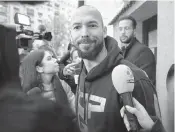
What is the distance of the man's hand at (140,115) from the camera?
0.51 m

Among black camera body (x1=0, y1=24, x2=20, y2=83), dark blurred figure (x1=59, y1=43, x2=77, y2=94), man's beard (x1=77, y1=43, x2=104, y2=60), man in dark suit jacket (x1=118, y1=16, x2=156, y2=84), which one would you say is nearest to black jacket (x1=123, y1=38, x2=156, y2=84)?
man in dark suit jacket (x1=118, y1=16, x2=156, y2=84)

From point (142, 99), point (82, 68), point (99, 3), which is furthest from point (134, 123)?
point (99, 3)

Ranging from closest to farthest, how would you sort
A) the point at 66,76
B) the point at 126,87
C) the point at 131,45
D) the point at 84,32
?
1. the point at 126,87
2. the point at 84,32
3. the point at 131,45
4. the point at 66,76

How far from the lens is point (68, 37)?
0.84 meters

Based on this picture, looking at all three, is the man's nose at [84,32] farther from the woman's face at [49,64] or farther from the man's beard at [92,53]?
the woman's face at [49,64]

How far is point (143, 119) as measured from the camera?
553 millimetres

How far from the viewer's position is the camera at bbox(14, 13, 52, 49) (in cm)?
69

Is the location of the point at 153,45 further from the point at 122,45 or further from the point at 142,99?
the point at 142,99

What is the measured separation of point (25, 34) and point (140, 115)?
417 millimetres

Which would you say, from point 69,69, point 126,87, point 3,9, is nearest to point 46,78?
point 69,69

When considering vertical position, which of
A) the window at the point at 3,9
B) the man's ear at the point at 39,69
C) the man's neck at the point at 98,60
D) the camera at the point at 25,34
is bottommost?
the man's ear at the point at 39,69

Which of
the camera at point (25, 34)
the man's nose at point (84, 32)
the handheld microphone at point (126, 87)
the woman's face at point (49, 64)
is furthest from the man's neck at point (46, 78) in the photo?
the handheld microphone at point (126, 87)

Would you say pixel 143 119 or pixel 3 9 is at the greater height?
pixel 3 9

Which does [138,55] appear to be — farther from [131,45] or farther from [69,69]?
[69,69]
